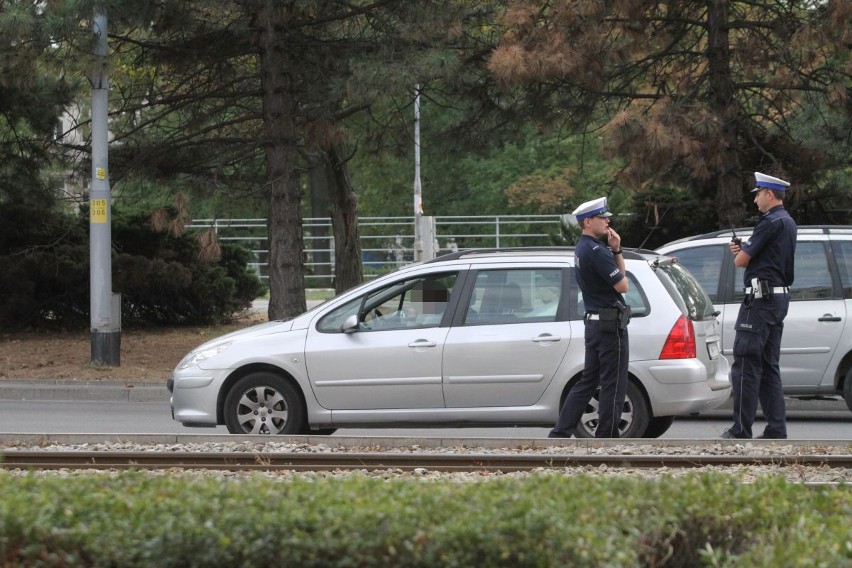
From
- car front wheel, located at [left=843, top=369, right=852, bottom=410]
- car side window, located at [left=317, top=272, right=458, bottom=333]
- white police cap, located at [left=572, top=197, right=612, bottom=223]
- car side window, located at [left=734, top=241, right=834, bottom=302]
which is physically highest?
white police cap, located at [left=572, top=197, right=612, bottom=223]

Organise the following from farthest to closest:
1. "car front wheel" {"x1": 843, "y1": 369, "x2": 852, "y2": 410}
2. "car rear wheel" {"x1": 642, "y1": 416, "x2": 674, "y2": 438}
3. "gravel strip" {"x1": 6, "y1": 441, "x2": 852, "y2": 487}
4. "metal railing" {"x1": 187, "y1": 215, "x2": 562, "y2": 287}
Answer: "metal railing" {"x1": 187, "y1": 215, "x2": 562, "y2": 287}
"car front wheel" {"x1": 843, "y1": 369, "x2": 852, "y2": 410}
"car rear wheel" {"x1": 642, "y1": 416, "x2": 674, "y2": 438}
"gravel strip" {"x1": 6, "y1": 441, "x2": 852, "y2": 487}

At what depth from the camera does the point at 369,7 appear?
17.2 m

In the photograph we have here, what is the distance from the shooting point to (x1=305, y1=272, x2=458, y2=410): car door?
9.80 meters

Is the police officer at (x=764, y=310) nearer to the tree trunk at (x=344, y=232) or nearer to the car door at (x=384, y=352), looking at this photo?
the car door at (x=384, y=352)

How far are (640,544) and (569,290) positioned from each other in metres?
5.12

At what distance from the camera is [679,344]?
31.6 feet

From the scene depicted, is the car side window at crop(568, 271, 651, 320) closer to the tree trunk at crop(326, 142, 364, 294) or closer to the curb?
the curb

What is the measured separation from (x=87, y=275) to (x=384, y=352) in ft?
41.1

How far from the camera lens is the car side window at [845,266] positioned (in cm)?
1172

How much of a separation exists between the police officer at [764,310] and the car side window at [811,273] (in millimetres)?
2387

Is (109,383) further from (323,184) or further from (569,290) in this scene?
(323,184)

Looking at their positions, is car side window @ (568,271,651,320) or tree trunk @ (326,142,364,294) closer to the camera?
car side window @ (568,271,651,320)

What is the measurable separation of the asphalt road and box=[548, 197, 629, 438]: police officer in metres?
1.61

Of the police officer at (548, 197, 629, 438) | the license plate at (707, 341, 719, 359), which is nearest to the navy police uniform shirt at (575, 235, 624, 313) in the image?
the police officer at (548, 197, 629, 438)
